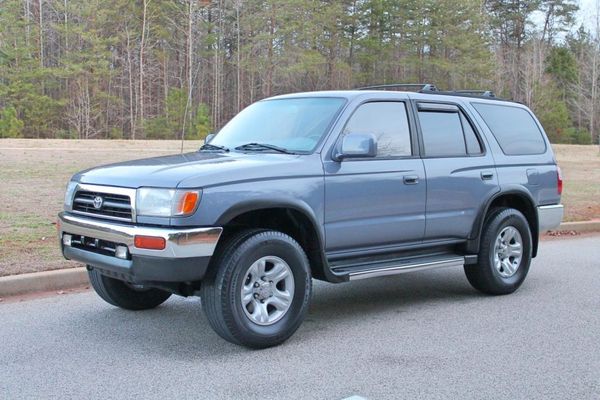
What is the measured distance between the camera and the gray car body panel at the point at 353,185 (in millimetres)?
4984

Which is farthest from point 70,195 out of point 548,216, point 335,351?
point 548,216

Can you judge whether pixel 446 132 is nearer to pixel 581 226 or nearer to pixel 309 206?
pixel 309 206

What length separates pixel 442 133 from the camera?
6.69 metres

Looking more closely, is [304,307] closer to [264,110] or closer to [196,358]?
[196,358]

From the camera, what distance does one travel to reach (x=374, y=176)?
5859 millimetres

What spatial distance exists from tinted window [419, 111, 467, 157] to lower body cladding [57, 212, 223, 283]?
8.22 feet

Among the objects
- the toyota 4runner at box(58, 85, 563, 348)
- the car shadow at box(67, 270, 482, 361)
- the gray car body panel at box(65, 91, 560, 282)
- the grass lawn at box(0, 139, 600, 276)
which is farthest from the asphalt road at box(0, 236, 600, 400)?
the grass lawn at box(0, 139, 600, 276)

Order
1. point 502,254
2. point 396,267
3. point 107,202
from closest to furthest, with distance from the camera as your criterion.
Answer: point 107,202 → point 396,267 → point 502,254

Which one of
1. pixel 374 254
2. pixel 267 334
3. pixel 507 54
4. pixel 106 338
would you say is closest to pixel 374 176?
pixel 374 254

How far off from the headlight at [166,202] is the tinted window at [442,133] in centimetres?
253

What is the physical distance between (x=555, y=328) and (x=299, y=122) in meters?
2.77

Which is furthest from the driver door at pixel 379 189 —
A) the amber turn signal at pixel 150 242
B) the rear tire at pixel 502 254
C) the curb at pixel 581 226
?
the curb at pixel 581 226

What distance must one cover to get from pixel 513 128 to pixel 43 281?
509 cm

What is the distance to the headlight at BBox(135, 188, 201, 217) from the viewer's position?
4773 millimetres
